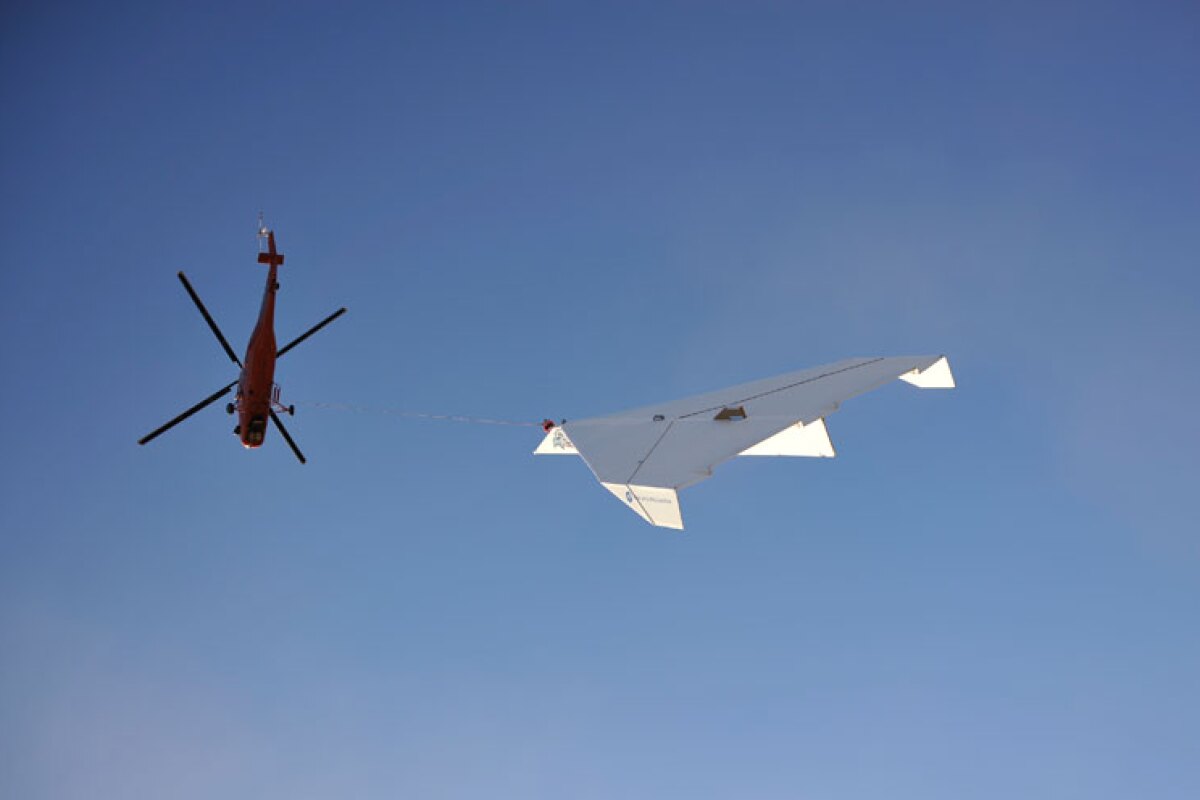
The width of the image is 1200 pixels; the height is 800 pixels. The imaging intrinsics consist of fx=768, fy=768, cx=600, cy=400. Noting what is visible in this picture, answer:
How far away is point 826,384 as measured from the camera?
28703 millimetres

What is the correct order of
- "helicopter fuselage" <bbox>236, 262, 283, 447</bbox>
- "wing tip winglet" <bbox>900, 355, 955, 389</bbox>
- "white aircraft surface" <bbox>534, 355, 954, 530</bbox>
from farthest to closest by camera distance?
"helicopter fuselage" <bbox>236, 262, 283, 447</bbox>, "wing tip winglet" <bbox>900, 355, 955, 389</bbox>, "white aircraft surface" <bbox>534, 355, 954, 530</bbox>

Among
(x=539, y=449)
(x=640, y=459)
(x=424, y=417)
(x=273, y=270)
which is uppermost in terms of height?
(x=273, y=270)

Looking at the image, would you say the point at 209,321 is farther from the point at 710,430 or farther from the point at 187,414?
the point at 710,430

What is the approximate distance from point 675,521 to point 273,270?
2406cm

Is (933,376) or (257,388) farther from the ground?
(257,388)

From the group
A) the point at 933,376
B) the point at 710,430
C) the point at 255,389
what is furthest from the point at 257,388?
the point at 933,376

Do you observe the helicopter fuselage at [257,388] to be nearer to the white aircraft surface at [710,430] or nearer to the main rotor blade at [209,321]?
the main rotor blade at [209,321]

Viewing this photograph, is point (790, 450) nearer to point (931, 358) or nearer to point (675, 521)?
point (931, 358)

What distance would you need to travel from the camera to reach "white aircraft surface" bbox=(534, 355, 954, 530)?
21516mm

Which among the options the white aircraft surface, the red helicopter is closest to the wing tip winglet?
the white aircraft surface

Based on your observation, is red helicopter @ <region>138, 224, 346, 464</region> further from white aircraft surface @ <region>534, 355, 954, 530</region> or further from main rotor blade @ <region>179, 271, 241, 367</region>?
white aircraft surface @ <region>534, 355, 954, 530</region>

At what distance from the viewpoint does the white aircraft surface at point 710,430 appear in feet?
70.6

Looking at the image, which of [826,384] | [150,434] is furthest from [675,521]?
[150,434]

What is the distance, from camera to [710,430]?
25.9m
